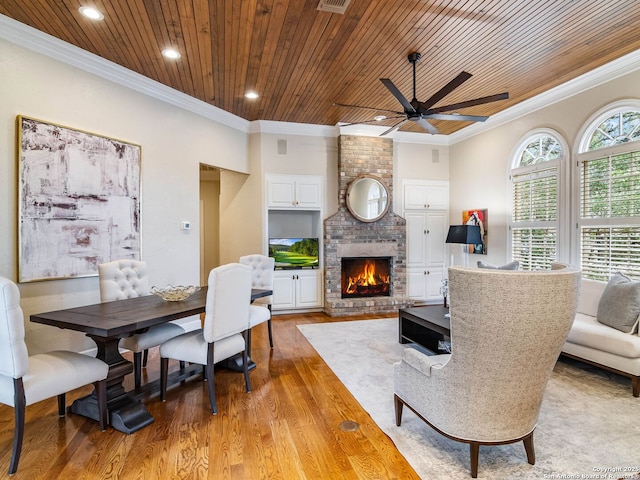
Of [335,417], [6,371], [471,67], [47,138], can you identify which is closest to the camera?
[6,371]

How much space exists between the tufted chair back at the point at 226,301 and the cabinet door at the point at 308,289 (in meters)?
2.99

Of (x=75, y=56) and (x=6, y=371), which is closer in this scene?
(x=6, y=371)

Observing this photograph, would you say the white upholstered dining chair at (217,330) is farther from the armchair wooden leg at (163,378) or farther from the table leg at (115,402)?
the table leg at (115,402)

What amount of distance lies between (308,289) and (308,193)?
167 cm

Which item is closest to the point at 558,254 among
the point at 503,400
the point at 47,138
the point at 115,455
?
the point at 503,400

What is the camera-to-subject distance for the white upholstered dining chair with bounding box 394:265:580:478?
5.34 feet

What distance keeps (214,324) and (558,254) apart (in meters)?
4.32

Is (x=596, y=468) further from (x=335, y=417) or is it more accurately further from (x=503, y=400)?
(x=335, y=417)

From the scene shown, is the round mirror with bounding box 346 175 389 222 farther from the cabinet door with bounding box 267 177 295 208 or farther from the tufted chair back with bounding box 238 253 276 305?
the tufted chair back with bounding box 238 253 276 305

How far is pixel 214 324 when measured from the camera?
2.62 m

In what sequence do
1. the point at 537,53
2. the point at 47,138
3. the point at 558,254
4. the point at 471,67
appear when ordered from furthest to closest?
the point at 558,254 → the point at 471,67 → the point at 537,53 → the point at 47,138

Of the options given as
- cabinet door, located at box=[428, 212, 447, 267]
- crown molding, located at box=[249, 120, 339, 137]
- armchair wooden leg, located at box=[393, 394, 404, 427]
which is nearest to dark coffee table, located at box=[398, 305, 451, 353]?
armchair wooden leg, located at box=[393, 394, 404, 427]

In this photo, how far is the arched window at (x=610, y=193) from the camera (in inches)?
144

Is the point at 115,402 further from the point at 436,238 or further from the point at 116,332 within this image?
the point at 436,238
